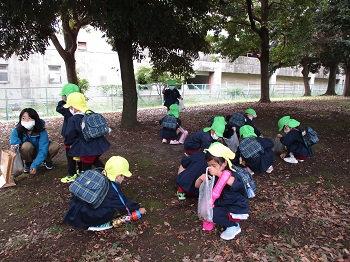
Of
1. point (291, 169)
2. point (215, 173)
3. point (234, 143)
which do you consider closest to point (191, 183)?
point (215, 173)

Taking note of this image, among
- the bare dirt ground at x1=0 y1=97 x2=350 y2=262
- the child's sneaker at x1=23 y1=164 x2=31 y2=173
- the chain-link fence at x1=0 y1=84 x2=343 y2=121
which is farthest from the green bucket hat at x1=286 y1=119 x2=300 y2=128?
the chain-link fence at x1=0 y1=84 x2=343 y2=121

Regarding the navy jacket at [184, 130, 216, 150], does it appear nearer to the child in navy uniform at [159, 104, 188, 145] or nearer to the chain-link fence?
the child in navy uniform at [159, 104, 188, 145]

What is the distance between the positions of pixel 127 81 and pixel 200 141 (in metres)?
3.94

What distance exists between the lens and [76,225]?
3.05 meters

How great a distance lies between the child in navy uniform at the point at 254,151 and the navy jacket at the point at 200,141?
0.64 metres

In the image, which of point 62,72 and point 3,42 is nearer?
point 3,42

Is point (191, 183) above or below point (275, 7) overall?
below

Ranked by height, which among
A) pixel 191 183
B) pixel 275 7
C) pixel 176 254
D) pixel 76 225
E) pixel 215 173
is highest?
pixel 275 7

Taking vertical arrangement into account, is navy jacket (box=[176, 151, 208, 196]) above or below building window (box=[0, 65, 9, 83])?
below

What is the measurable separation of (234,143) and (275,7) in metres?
12.0

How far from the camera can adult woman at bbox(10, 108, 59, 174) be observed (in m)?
4.32

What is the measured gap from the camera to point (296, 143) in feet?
17.0

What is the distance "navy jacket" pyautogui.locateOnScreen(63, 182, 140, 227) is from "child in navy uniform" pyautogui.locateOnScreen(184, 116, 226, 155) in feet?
5.12

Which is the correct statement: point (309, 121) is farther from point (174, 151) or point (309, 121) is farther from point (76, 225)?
point (76, 225)
